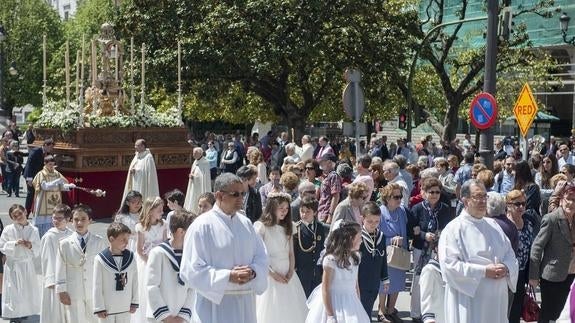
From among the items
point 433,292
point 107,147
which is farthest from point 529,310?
point 107,147

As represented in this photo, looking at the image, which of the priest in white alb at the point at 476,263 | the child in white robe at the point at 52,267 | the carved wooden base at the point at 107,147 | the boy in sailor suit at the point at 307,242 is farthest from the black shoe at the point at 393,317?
the carved wooden base at the point at 107,147

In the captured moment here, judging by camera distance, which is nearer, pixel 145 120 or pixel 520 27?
pixel 145 120

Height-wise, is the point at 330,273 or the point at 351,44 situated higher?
the point at 351,44

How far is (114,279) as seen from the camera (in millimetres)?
8211

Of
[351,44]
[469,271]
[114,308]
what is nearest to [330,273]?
[469,271]

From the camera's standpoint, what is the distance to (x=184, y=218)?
730 centimetres

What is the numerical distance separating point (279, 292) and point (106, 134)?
11.5m

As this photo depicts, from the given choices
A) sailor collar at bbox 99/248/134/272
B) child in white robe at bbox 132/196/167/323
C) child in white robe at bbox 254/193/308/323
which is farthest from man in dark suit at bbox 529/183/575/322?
sailor collar at bbox 99/248/134/272

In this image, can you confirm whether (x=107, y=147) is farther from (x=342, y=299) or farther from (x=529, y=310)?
(x=342, y=299)

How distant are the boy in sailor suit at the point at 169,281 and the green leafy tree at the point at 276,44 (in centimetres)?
2141

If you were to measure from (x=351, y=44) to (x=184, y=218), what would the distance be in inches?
942

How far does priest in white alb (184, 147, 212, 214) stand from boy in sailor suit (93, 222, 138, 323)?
376 inches

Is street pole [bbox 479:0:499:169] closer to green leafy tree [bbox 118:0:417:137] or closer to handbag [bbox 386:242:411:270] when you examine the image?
handbag [bbox 386:242:411:270]

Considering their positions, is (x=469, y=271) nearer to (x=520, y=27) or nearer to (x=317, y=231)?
(x=317, y=231)
